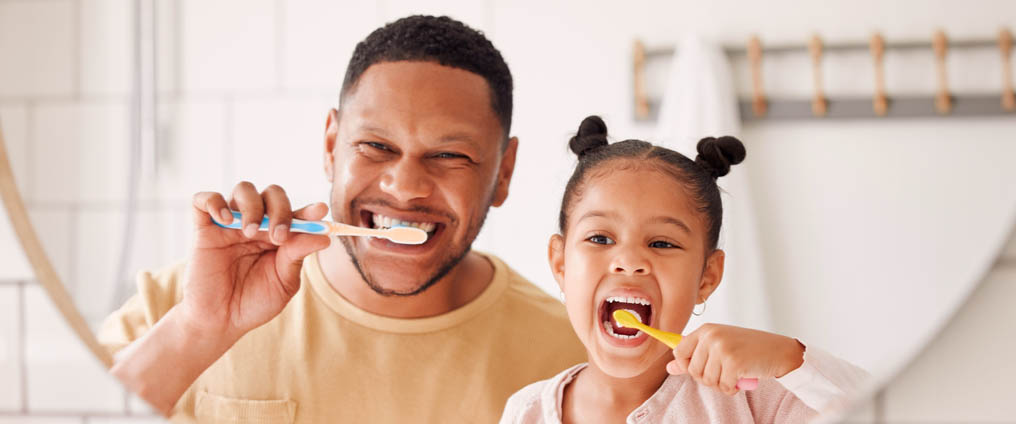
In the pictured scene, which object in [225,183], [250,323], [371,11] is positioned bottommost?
[250,323]

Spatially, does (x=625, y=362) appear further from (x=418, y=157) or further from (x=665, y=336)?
(x=418, y=157)

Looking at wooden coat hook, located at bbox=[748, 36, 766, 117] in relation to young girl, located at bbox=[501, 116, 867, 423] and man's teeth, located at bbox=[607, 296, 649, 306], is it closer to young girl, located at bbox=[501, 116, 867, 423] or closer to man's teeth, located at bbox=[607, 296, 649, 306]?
young girl, located at bbox=[501, 116, 867, 423]

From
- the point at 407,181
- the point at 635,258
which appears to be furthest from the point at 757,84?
the point at 407,181

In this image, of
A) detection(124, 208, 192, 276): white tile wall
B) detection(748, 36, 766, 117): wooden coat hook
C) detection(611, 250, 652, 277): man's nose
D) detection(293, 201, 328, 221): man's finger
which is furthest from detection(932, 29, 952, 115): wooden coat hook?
detection(124, 208, 192, 276): white tile wall

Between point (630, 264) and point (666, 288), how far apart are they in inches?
1.2

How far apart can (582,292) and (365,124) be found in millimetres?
202

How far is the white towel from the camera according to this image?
536mm

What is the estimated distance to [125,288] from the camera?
65cm

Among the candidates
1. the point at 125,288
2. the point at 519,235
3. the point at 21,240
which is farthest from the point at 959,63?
the point at 21,240

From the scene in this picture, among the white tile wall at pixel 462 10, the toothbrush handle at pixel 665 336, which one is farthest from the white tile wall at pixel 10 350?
the toothbrush handle at pixel 665 336

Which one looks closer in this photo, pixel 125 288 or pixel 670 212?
pixel 670 212

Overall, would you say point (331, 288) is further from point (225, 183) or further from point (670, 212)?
point (670, 212)

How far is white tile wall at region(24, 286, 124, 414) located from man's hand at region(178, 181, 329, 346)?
0.13 metres

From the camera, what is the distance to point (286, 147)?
23.7 inches
